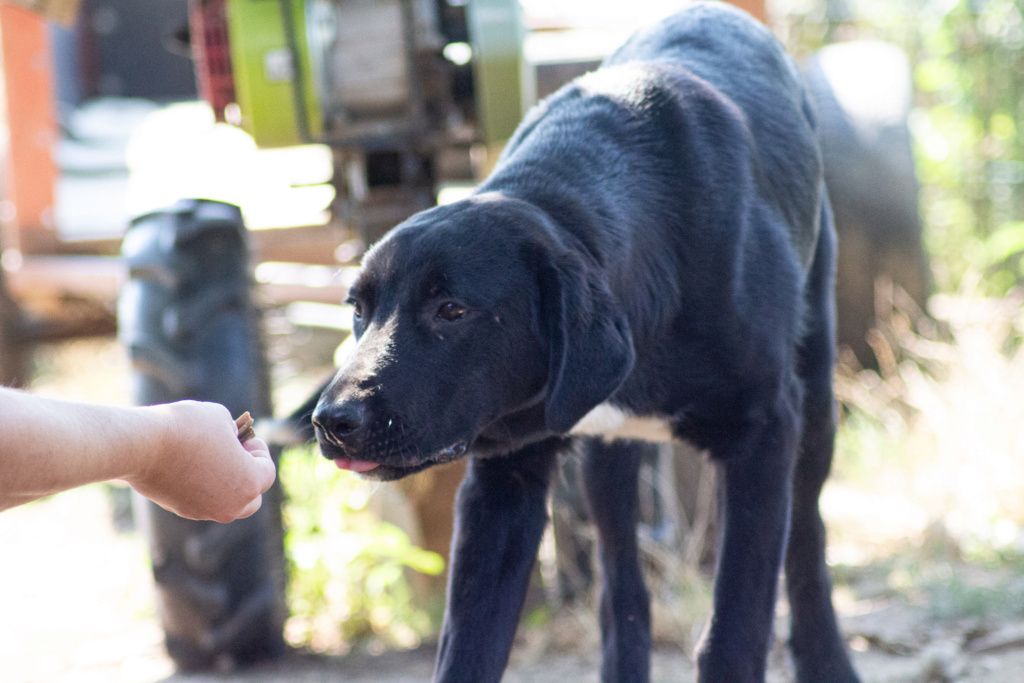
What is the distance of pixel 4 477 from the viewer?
111cm

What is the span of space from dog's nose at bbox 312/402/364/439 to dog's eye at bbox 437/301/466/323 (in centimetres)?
22

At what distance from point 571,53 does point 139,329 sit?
168cm

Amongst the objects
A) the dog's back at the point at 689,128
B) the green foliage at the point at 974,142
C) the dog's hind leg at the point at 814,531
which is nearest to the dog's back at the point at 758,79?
the dog's back at the point at 689,128

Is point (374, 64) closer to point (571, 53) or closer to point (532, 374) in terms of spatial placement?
point (571, 53)

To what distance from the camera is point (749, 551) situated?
1.89 m

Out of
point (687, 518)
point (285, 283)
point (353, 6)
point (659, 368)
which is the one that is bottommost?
point (687, 518)

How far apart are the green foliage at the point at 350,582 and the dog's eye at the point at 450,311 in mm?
1700

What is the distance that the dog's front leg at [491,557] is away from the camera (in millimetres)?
1791

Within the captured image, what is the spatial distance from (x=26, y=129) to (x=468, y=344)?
13.9 feet

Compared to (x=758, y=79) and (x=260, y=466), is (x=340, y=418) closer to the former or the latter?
(x=260, y=466)

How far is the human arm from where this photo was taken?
3.68 feet

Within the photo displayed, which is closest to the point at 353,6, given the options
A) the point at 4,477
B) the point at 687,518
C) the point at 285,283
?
the point at 285,283

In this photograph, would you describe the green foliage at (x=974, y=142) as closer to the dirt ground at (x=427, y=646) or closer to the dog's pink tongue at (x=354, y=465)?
the dirt ground at (x=427, y=646)

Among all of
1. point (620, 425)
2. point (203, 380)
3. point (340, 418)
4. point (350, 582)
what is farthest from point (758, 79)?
point (350, 582)
